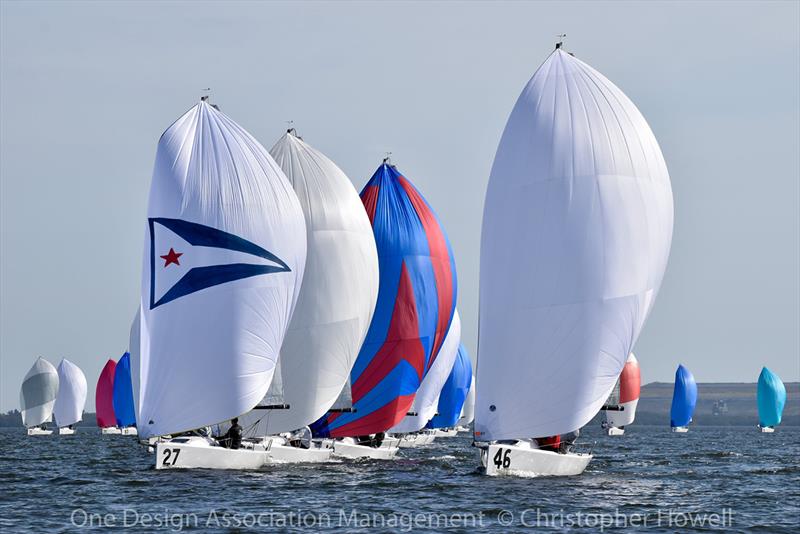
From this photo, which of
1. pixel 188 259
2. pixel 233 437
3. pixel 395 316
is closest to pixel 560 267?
pixel 188 259

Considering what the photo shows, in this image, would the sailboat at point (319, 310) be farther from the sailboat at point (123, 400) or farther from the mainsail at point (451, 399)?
Result: the sailboat at point (123, 400)

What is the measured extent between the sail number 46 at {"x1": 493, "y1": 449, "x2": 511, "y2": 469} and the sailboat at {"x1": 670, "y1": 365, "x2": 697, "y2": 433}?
6900cm

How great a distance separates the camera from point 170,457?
33500 millimetres

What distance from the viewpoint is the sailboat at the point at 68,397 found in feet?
336

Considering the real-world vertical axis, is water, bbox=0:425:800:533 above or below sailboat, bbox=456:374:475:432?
below

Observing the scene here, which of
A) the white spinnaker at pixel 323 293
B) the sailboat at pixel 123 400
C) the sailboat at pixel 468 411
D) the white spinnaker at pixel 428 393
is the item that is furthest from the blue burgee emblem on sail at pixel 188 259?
the sailboat at pixel 468 411

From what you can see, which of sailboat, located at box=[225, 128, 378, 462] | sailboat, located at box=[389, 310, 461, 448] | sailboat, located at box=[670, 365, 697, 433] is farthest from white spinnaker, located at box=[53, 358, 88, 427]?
sailboat, located at box=[225, 128, 378, 462]

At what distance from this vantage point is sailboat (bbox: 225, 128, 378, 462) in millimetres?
39094

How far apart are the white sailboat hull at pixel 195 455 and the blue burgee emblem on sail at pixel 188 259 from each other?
11.5 ft

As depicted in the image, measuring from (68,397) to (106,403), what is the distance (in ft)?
22.7

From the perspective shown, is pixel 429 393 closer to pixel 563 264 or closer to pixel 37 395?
pixel 563 264

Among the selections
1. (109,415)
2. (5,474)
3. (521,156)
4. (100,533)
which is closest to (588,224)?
(521,156)

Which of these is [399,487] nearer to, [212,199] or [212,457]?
[212,457]

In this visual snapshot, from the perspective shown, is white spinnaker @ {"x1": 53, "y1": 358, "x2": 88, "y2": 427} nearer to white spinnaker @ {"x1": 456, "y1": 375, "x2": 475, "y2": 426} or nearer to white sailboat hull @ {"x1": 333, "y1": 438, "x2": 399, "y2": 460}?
white spinnaker @ {"x1": 456, "y1": 375, "x2": 475, "y2": 426}
